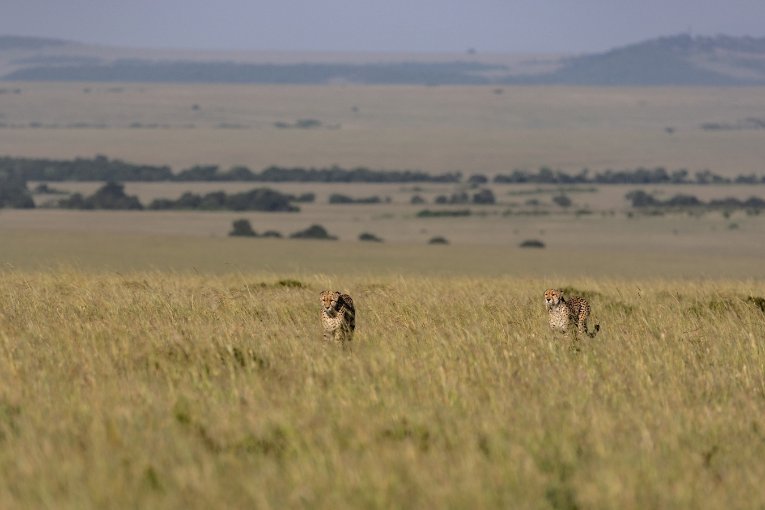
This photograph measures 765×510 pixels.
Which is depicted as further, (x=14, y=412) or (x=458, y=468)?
(x=14, y=412)

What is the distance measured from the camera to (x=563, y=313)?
1004 centimetres

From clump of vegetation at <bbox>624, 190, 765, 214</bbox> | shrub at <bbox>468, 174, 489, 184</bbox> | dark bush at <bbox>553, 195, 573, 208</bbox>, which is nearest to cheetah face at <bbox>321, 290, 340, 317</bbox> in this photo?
clump of vegetation at <bbox>624, 190, 765, 214</bbox>

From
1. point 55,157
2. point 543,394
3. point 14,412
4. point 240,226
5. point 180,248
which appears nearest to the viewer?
point 14,412

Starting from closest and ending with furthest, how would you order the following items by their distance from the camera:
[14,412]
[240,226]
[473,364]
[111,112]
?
[14,412], [473,364], [240,226], [111,112]

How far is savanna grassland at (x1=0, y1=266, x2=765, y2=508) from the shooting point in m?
5.71

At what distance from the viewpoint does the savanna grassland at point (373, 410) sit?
225 inches

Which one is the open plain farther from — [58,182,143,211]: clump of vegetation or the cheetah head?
[58,182,143,211]: clump of vegetation

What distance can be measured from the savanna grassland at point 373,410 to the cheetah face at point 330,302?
0.26 metres

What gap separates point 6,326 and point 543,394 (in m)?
4.26

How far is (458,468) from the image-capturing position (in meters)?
5.98

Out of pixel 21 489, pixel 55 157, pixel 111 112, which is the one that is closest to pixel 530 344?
pixel 21 489

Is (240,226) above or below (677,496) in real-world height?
below

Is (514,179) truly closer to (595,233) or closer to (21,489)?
(595,233)

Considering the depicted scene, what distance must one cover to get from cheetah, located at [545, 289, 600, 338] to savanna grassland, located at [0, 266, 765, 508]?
0.57 ft
